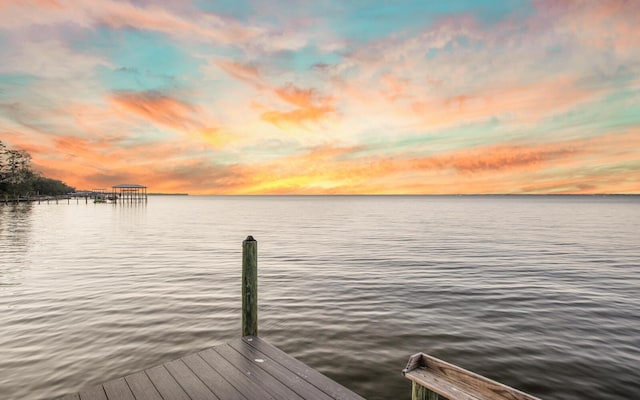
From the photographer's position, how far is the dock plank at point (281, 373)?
14.4ft

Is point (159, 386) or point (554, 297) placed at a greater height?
point (159, 386)

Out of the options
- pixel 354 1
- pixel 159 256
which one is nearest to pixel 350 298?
pixel 159 256

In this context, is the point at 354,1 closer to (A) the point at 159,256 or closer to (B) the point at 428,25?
(B) the point at 428,25

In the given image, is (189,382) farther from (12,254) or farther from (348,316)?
(12,254)

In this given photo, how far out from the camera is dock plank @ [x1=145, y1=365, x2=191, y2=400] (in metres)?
4.41

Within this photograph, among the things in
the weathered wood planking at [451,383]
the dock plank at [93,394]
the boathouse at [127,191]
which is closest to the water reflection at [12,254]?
the dock plank at [93,394]

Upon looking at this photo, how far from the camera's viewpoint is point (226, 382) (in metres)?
4.75

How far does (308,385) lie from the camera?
4613 mm

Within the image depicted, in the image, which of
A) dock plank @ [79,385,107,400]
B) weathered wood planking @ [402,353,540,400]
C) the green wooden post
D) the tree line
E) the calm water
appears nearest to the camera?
weathered wood planking @ [402,353,540,400]

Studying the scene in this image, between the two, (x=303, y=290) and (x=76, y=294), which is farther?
(x=303, y=290)

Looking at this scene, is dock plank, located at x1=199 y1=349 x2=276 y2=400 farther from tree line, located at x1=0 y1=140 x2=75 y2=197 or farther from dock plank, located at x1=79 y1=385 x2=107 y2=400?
tree line, located at x1=0 y1=140 x2=75 y2=197

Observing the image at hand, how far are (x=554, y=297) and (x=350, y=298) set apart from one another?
26.5ft

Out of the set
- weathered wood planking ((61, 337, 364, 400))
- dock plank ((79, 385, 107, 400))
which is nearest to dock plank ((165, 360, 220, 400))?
weathered wood planking ((61, 337, 364, 400))

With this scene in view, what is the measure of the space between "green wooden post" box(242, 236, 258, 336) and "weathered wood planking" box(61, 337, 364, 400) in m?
0.96
